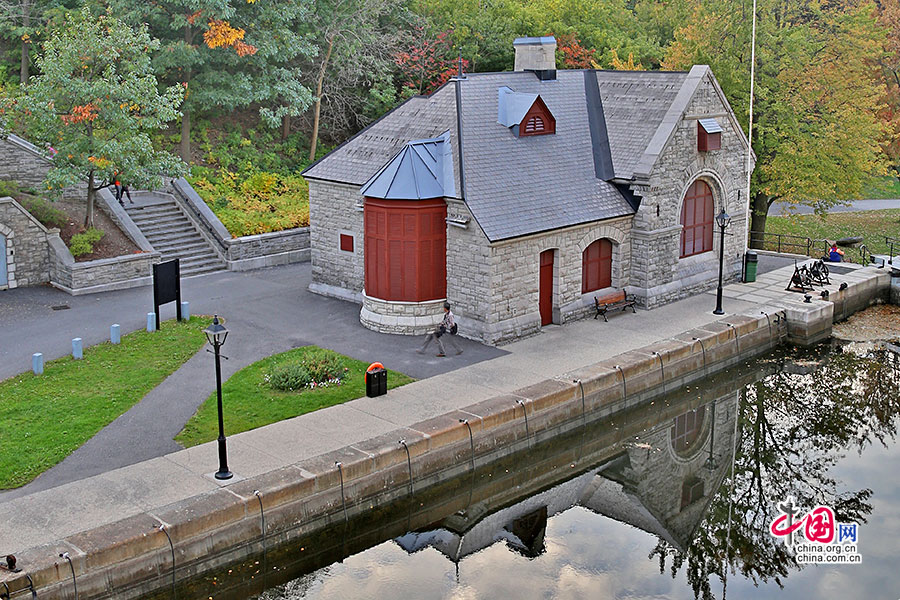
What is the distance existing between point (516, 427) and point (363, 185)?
942cm

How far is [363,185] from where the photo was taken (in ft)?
90.4

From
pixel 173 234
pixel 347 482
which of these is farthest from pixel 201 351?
pixel 173 234

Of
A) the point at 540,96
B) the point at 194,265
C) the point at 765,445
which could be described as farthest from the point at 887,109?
the point at 194,265

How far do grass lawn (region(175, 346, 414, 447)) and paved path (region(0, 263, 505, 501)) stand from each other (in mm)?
372

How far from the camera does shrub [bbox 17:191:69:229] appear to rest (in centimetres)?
3067

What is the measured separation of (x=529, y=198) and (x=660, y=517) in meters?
9.54

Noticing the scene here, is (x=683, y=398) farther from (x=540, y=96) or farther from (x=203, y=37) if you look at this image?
(x=203, y=37)

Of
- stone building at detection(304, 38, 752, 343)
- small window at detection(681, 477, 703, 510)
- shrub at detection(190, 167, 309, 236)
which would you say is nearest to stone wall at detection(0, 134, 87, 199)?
shrub at detection(190, 167, 309, 236)

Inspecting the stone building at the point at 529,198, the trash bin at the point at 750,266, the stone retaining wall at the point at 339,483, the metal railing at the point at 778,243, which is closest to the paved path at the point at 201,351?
the stone building at the point at 529,198

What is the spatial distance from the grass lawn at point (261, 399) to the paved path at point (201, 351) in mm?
372

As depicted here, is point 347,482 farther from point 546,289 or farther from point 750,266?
point 750,266

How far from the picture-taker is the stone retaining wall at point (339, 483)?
602 inches

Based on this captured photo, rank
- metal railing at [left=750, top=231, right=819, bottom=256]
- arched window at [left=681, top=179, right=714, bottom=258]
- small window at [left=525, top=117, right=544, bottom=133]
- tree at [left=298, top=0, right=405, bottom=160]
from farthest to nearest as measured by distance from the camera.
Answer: tree at [left=298, top=0, right=405, bottom=160] → metal railing at [left=750, top=231, right=819, bottom=256] → arched window at [left=681, top=179, right=714, bottom=258] → small window at [left=525, top=117, right=544, bottom=133]

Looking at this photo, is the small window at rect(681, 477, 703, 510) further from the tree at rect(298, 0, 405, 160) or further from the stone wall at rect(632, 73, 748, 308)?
the tree at rect(298, 0, 405, 160)
